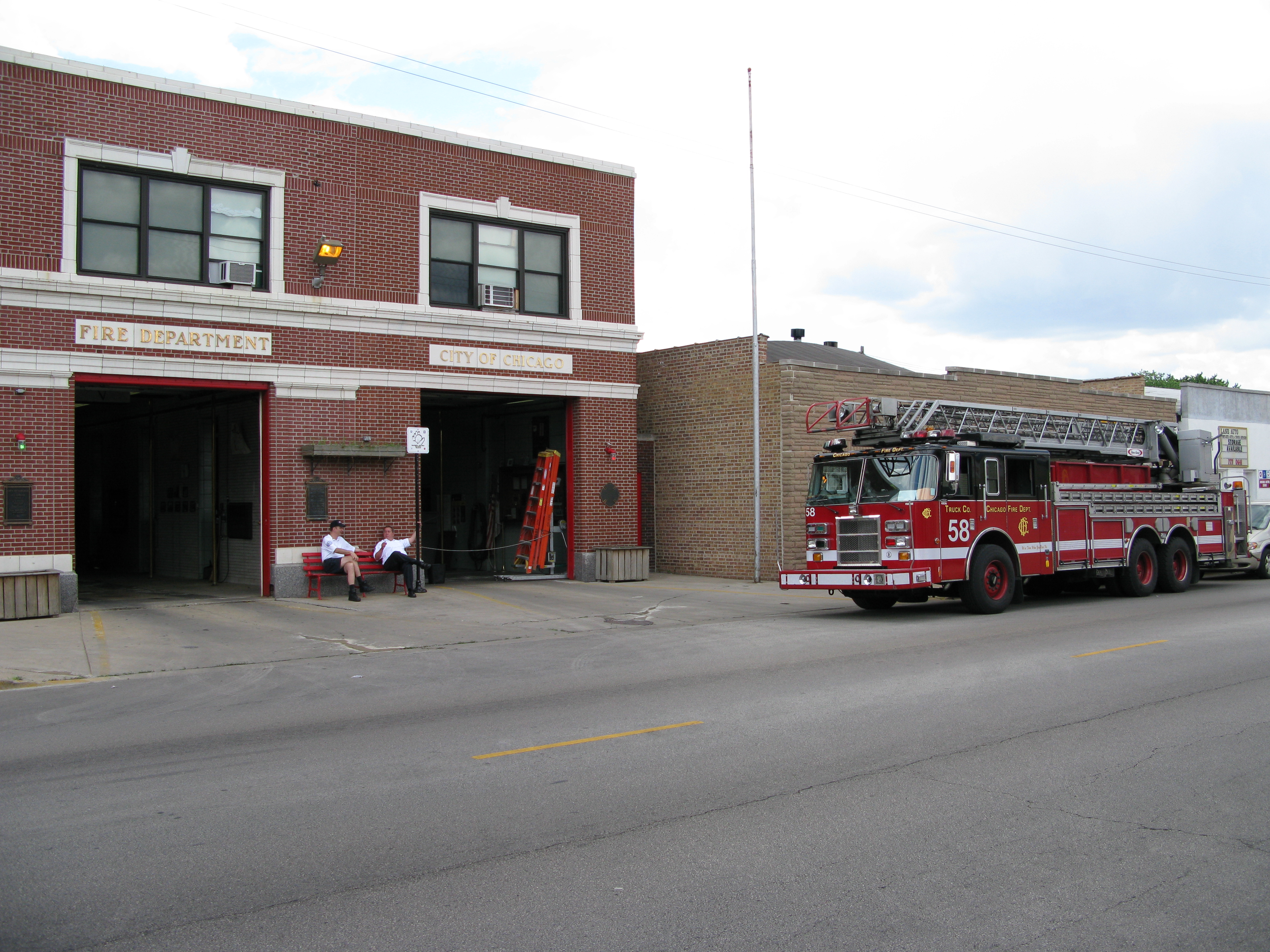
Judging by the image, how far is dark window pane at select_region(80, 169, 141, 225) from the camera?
16719 millimetres

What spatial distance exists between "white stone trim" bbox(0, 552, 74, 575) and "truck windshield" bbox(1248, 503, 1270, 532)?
23.0 meters

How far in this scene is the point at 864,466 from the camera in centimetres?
1597

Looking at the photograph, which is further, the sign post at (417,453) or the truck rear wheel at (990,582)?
the sign post at (417,453)

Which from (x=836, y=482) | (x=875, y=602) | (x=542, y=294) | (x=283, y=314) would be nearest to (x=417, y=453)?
(x=283, y=314)

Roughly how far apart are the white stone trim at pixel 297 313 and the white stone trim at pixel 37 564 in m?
3.82

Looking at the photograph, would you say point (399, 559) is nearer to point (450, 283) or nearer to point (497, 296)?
point (450, 283)

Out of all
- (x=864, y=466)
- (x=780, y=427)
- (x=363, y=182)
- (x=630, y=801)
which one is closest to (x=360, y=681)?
(x=630, y=801)

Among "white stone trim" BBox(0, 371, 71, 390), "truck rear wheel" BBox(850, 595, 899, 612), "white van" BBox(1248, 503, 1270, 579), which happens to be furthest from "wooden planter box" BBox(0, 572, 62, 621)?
"white van" BBox(1248, 503, 1270, 579)

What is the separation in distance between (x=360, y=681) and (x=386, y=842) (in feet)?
17.9

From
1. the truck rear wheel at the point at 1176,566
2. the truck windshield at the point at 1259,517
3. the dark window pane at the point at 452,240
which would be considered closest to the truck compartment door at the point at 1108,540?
the truck rear wheel at the point at 1176,566

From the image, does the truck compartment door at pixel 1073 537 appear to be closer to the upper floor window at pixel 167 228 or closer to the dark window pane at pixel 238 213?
the upper floor window at pixel 167 228

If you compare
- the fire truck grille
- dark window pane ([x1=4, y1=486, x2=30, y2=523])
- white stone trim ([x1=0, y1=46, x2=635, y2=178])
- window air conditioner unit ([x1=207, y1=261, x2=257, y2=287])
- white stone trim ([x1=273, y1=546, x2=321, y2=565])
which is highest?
white stone trim ([x1=0, y1=46, x2=635, y2=178])

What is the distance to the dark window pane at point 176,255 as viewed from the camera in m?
17.2

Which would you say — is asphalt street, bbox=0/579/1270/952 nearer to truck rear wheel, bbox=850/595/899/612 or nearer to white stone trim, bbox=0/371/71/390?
truck rear wheel, bbox=850/595/899/612
